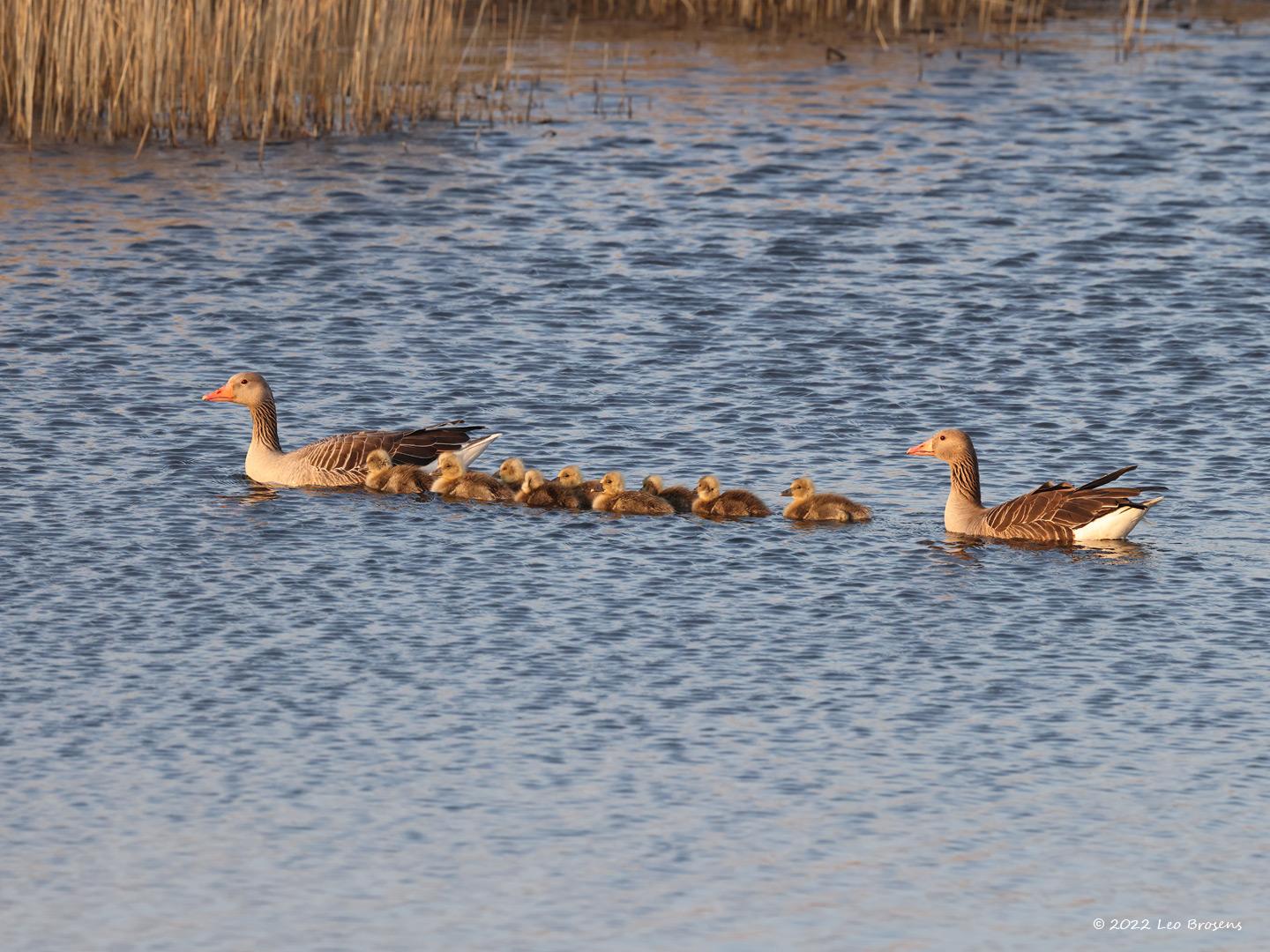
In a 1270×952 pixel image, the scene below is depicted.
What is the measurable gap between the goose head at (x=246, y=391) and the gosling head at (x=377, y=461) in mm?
1126

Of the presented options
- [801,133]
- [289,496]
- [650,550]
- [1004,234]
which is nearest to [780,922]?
[650,550]

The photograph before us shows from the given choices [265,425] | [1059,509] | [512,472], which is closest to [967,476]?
[1059,509]

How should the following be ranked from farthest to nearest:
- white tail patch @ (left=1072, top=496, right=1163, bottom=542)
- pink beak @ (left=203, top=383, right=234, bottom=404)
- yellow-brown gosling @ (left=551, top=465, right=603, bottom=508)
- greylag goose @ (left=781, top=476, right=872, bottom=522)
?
1. pink beak @ (left=203, top=383, right=234, bottom=404)
2. yellow-brown gosling @ (left=551, top=465, right=603, bottom=508)
3. greylag goose @ (left=781, top=476, right=872, bottom=522)
4. white tail patch @ (left=1072, top=496, right=1163, bottom=542)

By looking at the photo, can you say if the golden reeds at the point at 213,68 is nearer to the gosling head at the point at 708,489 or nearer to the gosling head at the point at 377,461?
the gosling head at the point at 377,461

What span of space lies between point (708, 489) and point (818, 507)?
693 mm

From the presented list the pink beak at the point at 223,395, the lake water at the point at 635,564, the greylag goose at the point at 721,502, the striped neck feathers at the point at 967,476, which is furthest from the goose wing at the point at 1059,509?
the pink beak at the point at 223,395

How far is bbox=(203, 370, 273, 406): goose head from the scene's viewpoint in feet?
49.4

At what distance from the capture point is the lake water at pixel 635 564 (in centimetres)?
852

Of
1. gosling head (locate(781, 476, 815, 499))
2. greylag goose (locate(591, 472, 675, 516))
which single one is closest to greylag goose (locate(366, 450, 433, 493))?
greylag goose (locate(591, 472, 675, 516))

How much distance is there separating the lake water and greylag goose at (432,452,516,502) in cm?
15

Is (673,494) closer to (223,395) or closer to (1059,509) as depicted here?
(1059,509)

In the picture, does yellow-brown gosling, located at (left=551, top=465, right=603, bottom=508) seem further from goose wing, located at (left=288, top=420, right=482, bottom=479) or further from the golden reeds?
the golden reeds

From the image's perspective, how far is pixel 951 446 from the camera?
544 inches

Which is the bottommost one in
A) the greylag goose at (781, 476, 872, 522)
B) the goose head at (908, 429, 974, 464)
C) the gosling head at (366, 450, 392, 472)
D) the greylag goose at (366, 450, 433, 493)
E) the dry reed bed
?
the greylag goose at (366, 450, 433, 493)
